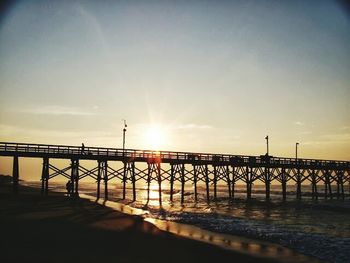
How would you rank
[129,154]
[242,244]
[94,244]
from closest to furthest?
[94,244] → [242,244] → [129,154]

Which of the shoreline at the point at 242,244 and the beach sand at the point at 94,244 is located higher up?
the beach sand at the point at 94,244

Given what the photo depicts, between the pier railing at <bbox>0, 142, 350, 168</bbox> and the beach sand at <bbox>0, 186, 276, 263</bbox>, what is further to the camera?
the pier railing at <bbox>0, 142, 350, 168</bbox>

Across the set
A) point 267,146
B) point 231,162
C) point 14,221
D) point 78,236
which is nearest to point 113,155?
point 231,162

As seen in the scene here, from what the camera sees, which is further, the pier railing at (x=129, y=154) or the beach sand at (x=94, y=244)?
the pier railing at (x=129, y=154)

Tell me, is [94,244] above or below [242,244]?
above

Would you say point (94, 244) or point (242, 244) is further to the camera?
point (242, 244)

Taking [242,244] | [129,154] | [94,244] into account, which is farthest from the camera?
[129,154]

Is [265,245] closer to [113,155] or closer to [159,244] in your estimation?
[159,244]

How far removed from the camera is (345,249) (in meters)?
14.3

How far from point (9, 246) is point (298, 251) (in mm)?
10231

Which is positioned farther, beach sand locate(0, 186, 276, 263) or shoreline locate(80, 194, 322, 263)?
shoreline locate(80, 194, 322, 263)

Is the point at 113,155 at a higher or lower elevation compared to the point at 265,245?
higher

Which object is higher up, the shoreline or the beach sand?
the beach sand

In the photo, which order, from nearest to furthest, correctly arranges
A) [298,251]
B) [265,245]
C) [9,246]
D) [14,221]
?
[9,246], [298,251], [265,245], [14,221]
